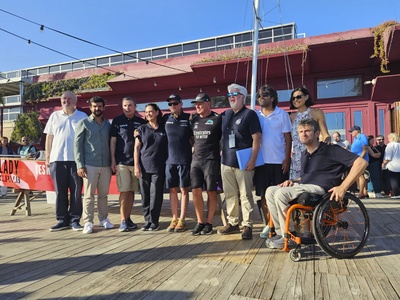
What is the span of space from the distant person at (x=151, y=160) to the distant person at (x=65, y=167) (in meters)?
1.01

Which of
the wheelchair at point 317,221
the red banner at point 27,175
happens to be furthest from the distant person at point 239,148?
the red banner at point 27,175

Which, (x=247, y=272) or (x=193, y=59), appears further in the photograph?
(x=193, y=59)

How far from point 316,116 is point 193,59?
437 inches

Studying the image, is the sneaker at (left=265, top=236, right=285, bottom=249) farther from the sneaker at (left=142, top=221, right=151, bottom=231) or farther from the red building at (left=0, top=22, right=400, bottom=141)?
the red building at (left=0, top=22, right=400, bottom=141)

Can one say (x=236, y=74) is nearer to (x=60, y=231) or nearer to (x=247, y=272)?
(x=60, y=231)

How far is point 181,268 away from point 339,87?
33.4 ft

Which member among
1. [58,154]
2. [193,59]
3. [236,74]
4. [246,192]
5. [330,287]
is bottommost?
[330,287]

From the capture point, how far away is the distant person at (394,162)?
296 inches

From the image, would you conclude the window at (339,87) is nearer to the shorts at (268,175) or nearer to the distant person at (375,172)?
the distant person at (375,172)

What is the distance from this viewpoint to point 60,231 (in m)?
4.35

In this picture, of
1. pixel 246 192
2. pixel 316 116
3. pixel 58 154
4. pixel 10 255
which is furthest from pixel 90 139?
pixel 316 116

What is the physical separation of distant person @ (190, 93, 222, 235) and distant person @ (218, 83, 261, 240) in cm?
12

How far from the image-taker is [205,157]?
390 centimetres

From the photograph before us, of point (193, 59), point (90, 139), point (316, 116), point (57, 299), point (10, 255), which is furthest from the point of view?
point (193, 59)
